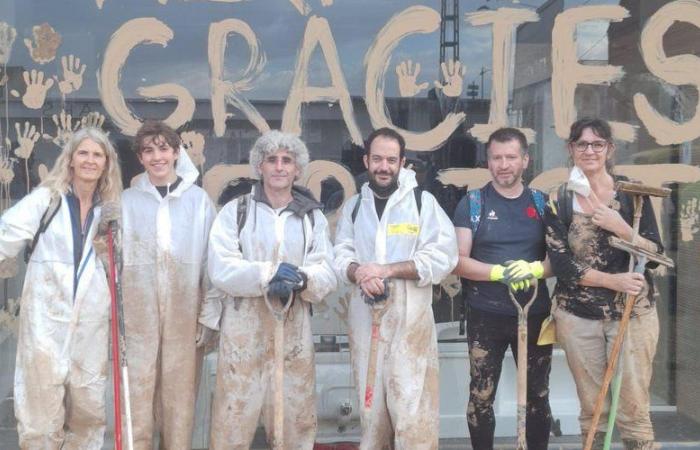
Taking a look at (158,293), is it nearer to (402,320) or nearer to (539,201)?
(402,320)

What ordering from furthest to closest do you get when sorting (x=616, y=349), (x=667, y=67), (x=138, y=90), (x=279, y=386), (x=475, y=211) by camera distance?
(x=667, y=67) → (x=138, y=90) → (x=475, y=211) → (x=279, y=386) → (x=616, y=349)

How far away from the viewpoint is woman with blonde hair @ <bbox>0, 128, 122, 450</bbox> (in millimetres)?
3633

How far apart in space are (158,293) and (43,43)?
2.07m

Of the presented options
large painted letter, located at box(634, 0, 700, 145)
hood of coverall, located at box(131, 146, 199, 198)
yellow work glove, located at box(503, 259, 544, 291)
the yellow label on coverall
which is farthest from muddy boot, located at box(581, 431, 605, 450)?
hood of coverall, located at box(131, 146, 199, 198)

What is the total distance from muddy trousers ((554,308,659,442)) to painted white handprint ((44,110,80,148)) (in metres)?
3.24

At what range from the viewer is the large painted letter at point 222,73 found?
5.01m

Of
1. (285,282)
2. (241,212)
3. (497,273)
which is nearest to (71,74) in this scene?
(241,212)

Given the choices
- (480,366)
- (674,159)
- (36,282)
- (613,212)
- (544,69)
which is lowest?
(480,366)

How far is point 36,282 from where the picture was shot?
366 cm

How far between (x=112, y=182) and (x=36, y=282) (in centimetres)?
61

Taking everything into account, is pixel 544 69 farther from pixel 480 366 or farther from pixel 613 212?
pixel 480 366

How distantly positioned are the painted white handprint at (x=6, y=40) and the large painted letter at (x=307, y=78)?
180cm

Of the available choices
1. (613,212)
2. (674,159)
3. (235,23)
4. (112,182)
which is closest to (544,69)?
(674,159)

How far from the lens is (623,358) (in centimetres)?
378
